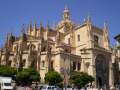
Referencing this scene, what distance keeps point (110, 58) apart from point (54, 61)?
15.1m

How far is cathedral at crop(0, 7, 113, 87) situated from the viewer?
54.8 m

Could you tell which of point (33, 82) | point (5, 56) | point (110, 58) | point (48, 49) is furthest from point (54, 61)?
point (110, 58)

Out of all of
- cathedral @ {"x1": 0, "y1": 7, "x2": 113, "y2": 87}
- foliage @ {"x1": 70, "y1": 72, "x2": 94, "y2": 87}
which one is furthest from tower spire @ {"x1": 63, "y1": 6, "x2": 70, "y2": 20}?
foliage @ {"x1": 70, "y1": 72, "x2": 94, "y2": 87}

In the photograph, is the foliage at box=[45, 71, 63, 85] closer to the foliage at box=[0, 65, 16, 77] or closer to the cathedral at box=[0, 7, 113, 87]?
the cathedral at box=[0, 7, 113, 87]

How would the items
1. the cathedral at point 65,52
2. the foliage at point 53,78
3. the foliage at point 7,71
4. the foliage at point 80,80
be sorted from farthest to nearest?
the cathedral at point 65,52
the foliage at point 80,80
the foliage at point 7,71
the foliage at point 53,78

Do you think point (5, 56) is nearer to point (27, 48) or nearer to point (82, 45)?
point (27, 48)

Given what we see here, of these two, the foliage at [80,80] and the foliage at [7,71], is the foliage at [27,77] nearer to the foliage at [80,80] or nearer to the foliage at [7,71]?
the foliage at [7,71]

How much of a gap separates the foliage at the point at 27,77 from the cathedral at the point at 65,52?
5.34m

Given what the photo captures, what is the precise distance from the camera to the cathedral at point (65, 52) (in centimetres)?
5481

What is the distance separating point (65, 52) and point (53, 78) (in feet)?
30.5

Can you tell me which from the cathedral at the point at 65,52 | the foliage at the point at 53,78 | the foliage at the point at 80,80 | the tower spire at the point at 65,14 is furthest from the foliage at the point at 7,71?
the tower spire at the point at 65,14

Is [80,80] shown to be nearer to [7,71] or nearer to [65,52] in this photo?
[65,52]

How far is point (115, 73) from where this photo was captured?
221ft

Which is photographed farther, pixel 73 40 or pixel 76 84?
pixel 73 40
